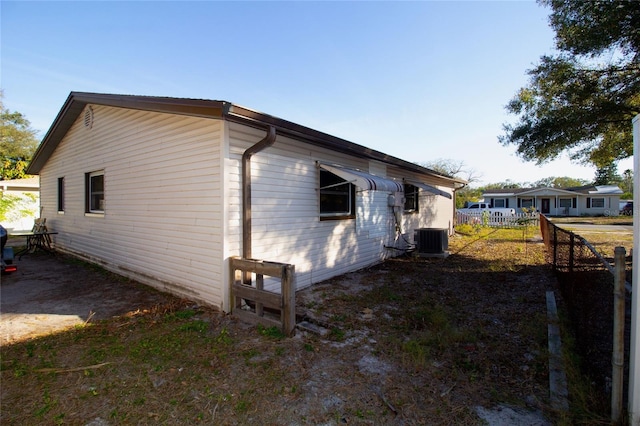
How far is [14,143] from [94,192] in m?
27.3

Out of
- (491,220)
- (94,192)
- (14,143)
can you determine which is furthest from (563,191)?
(14,143)

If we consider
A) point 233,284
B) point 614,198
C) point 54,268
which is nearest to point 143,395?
point 233,284

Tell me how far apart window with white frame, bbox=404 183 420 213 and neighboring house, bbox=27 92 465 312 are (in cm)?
181

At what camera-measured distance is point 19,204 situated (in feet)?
53.7

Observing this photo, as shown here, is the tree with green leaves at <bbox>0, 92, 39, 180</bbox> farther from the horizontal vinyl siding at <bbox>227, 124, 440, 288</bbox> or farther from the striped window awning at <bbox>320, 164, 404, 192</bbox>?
the striped window awning at <bbox>320, 164, 404, 192</bbox>

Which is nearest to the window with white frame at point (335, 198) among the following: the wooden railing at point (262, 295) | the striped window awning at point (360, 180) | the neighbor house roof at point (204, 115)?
the striped window awning at point (360, 180)

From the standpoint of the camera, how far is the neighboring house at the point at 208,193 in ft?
15.3

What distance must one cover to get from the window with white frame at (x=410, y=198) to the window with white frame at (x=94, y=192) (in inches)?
358

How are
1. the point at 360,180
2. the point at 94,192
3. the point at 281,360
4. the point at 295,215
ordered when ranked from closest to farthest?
the point at 281,360
the point at 360,180
the point at 295,215
the point at 94,192

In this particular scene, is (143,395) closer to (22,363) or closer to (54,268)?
(22,363)

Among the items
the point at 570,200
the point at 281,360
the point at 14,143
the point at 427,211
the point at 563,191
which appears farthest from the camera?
the point at 570,200

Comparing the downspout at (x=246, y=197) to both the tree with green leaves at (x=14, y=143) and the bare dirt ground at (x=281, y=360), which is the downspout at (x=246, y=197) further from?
the tree with green leaves at (x=14, y=143)

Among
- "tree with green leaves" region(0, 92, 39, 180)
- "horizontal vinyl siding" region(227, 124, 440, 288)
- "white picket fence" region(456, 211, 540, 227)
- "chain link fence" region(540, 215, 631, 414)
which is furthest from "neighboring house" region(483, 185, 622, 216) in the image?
"tree with green leaves" region(0, 92, 39, 180)

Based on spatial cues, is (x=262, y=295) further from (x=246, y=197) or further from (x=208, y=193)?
(x=208, y=193)
